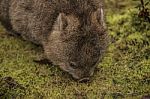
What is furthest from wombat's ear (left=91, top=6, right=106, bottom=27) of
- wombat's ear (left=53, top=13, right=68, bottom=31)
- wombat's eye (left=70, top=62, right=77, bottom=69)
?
wombat's eye (left=70, top=62, right=77, bottom=69)

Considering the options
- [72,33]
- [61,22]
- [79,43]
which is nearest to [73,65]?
[79,43]

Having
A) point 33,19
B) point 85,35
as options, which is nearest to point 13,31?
point 33,19

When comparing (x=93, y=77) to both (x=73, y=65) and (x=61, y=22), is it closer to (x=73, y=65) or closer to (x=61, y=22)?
(x=73, y=65)

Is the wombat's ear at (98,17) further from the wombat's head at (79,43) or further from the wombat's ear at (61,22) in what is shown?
the wombat's ear at (61,22)

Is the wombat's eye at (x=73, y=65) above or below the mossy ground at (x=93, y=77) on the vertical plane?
above

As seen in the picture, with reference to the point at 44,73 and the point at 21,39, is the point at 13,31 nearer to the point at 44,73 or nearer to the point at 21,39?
the point at 21,39

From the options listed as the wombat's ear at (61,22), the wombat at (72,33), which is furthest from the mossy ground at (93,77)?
the wombat's ear at (61,22)

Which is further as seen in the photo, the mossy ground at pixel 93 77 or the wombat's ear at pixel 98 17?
the wombat's ear at pixel 98 17
